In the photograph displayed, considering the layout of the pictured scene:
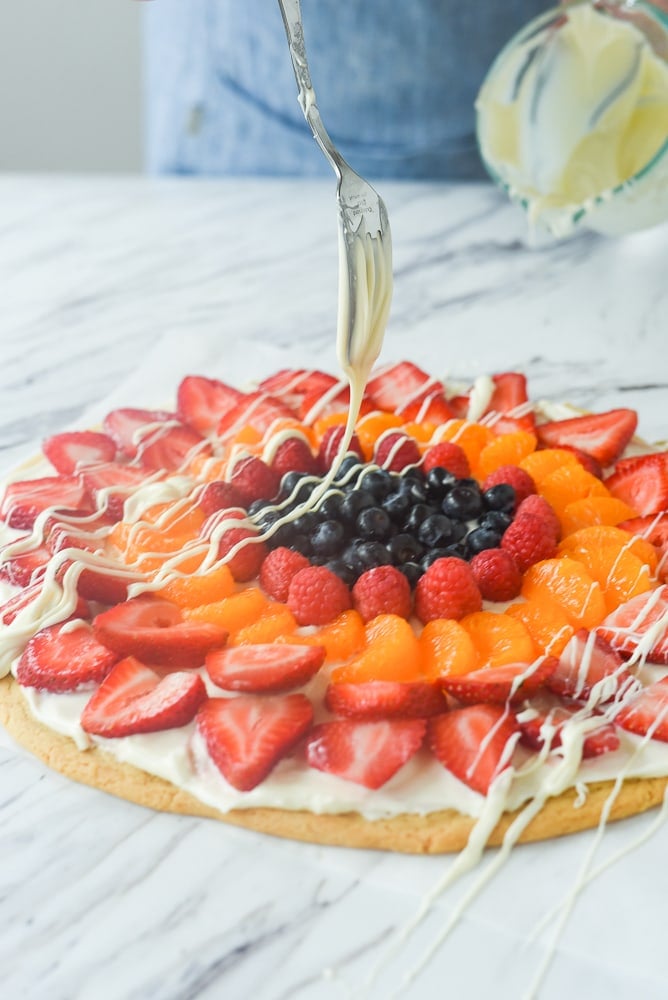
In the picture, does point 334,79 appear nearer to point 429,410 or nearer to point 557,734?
point 429,410

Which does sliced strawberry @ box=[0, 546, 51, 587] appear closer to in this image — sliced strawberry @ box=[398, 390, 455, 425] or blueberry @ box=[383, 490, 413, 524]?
blueberry @ box=[383, 490, 413, 524]

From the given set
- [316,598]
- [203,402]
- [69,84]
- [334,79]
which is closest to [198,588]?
[316,598]

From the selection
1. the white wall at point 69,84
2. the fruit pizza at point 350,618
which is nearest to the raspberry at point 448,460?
the fruit pizza at point 350,618

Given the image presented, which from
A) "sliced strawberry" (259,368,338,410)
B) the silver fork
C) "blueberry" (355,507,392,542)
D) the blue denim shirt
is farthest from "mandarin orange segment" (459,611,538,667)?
the blue denim shirt

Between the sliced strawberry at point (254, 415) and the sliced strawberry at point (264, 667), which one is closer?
the sliced strawberry at point (264, 667)

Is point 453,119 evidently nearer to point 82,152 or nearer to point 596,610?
point 596,610

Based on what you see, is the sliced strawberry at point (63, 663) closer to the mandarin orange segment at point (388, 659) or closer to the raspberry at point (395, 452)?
the mandarin orange segment at point (388, 659)

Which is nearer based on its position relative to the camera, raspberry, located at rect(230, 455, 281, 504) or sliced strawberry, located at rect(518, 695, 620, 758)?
sliced strawberry, located at rect(518, 695, 620, 758)
